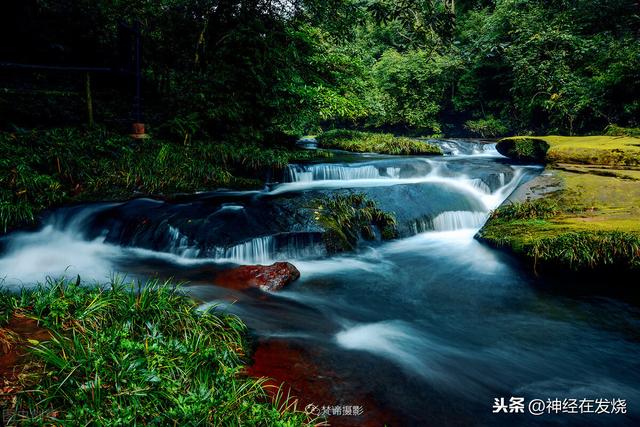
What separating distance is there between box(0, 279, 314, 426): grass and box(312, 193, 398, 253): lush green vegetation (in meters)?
3.96

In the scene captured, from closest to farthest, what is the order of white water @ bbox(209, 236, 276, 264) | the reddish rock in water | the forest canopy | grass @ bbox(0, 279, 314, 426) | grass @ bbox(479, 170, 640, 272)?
1. grass @ bbox(0, 279, 314, 426)
2. the reddish rock in water
3. grass @ bbox(479, 170, 640, 272)
4. white water @ bbox(209, 236, 276, 264)
5. the forest canopy

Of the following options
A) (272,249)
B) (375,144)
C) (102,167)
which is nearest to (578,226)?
(272,249)

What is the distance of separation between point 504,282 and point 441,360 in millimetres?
2858

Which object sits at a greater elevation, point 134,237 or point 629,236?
point 134,237

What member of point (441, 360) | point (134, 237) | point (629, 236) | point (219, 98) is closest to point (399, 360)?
point (441, 360)

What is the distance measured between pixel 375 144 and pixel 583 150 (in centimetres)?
929

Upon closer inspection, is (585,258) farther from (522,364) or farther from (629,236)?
(522,364)

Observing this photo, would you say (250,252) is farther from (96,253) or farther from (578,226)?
(578,226)

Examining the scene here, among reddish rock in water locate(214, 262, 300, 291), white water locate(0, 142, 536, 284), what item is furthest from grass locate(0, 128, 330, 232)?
reddish rock in water locate(214, 262, 300, 291)

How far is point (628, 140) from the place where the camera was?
10.6m

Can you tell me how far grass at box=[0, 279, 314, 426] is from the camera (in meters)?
2.17

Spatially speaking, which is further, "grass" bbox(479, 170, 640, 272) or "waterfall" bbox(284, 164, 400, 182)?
"waterfall" bbox(284, 164, 400, 182)

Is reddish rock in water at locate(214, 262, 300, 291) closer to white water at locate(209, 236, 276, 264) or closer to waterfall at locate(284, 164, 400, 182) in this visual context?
white water at locate(209, 236, 276, 264)

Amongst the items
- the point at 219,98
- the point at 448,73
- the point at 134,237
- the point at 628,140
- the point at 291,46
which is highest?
the point at 448,73
